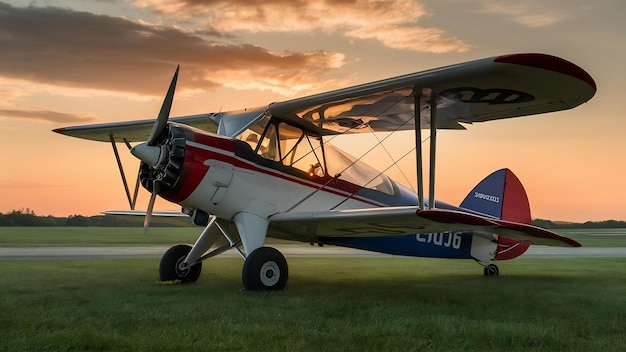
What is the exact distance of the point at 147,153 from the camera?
8016 mm

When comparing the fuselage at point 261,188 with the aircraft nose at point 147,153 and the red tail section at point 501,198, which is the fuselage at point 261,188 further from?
the red tail section at point 501,198

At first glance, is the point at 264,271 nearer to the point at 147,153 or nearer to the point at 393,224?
the point at 393,224

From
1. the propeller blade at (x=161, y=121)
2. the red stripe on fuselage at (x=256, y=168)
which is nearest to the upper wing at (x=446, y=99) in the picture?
the red stripe on fuselage at (x=256, y=168)

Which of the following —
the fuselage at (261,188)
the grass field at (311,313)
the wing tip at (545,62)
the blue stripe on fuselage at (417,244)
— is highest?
the wing tip at (545,62)

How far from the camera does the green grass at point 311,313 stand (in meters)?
4.75

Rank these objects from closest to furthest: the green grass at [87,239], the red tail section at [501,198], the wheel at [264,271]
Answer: the wheel at [264,271] → the red tail section at [501,198] → the green grass at [87,239]

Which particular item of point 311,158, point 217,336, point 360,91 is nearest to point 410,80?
point 360,91

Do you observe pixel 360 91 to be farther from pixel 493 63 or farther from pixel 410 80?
pixel 493 63

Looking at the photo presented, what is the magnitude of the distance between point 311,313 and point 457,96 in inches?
156

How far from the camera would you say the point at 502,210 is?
41.2 feet

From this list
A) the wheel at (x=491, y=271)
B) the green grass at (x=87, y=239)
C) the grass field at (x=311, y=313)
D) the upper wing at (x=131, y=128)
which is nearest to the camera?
the grass field at (x=311, y=313)

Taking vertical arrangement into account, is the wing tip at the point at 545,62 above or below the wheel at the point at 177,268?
above

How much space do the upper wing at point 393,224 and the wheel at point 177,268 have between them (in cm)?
157

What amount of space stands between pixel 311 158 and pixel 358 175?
1002 mm
